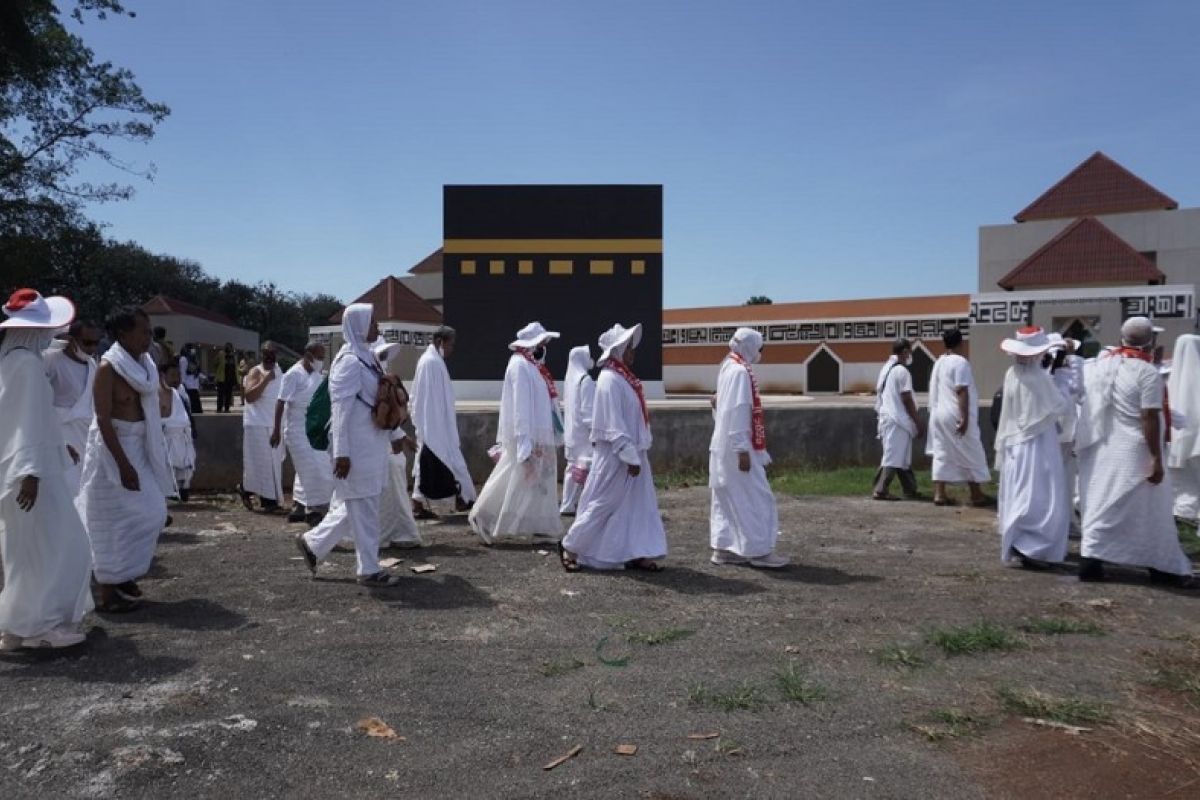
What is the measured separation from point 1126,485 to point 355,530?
17.2ft

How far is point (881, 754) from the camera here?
11.5ft

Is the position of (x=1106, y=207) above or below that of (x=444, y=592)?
above

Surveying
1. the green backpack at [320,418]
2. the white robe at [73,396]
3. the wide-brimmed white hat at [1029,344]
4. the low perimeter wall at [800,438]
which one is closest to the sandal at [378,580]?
the green backpack at [320,418]

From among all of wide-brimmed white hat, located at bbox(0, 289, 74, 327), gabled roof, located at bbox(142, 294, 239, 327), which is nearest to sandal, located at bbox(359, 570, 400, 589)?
wide-brimmed white hat, located at bbox(0, 289, 74, 327)

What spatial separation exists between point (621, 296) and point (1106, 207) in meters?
14.7

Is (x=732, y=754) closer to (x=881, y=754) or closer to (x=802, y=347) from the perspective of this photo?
(x=881, y=754)

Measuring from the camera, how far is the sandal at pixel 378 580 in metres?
6.12

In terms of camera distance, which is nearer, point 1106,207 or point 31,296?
point 31,296

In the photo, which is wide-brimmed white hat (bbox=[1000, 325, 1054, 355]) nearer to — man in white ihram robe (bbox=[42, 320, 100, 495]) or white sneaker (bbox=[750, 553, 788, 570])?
white sneaker (bbox=[750, 553, 788, 570])

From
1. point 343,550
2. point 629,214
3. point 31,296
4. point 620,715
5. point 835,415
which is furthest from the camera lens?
point 629,214

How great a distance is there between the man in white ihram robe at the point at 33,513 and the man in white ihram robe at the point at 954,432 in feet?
26.9

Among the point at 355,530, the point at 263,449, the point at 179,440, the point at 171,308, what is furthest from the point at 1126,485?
the point at 171,308

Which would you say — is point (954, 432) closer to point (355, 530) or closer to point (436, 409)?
point (436, 409)

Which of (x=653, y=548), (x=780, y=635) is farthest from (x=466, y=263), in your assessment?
(x=780, y=635)
